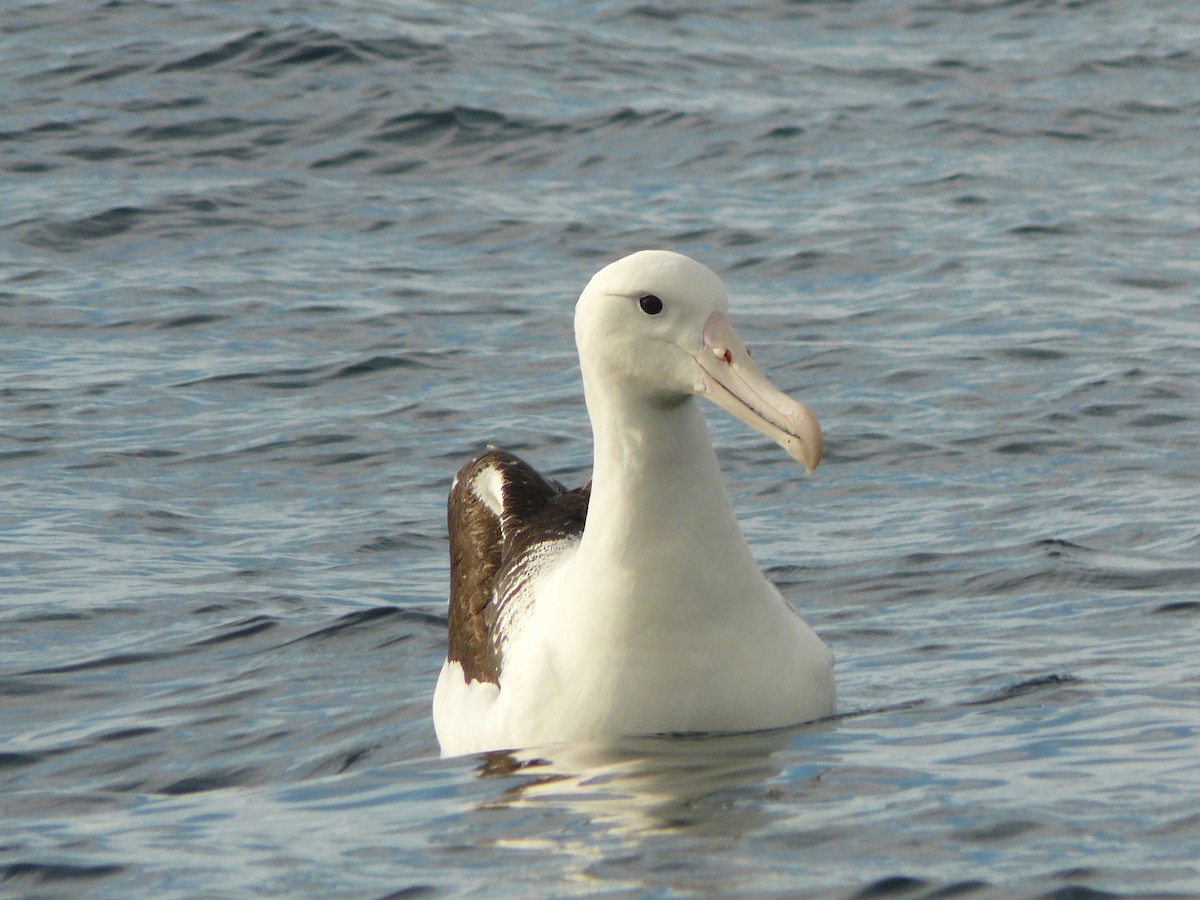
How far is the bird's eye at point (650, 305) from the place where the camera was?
703 centimetres

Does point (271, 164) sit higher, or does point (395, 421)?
point (271, 164)

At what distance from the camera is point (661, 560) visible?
279 inches

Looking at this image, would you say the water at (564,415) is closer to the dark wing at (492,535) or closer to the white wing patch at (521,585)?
the dark wing at (492,535)

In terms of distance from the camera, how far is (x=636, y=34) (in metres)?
23.9

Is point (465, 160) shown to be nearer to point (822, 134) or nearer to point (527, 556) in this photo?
point (822, 134)

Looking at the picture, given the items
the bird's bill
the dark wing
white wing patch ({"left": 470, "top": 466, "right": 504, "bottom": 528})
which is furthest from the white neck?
white wing patch ({"left": 470, "top": 466, "right": 504, "bottom": 528})

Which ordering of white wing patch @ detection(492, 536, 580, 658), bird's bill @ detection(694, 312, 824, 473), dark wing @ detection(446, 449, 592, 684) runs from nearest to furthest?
bird's bill @ detection(694, 312, 824, 473) → white wing patch @ detection(492, 536, 580, 658) → dark wing @ detection(446, 449, 592, 684)

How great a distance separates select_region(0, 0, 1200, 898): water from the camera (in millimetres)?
6438

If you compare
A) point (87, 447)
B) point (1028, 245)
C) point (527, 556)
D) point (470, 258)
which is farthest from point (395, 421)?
point (1028, 245)

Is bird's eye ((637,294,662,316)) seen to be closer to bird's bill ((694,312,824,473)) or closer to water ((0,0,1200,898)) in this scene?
bird's bill ((694,312,824,473))

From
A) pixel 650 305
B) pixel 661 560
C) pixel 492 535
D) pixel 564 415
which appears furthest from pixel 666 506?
pixel 564 415

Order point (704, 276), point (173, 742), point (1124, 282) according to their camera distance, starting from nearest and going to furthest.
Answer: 1. point (704, 276)
2. point (173, 742)
3. point (1124, 282)

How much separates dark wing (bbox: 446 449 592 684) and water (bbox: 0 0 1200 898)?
0.48 metres

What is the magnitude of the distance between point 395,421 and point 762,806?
22.4 feet
